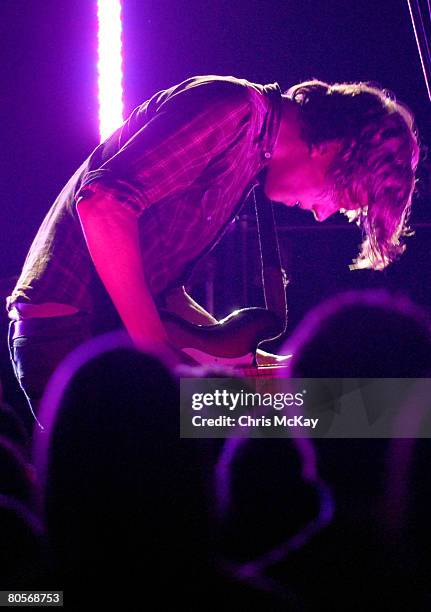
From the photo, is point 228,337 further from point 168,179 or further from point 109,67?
point 109,67

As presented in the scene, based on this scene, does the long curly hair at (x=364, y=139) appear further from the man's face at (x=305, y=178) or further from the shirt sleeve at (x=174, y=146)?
the shirt sleeve at (x=174, y=146)

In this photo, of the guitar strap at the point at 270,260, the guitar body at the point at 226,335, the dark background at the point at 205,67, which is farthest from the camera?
the dark background at the point at 205,67

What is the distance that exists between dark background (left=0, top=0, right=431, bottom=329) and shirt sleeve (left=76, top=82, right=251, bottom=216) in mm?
861

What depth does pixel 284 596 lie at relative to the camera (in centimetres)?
113

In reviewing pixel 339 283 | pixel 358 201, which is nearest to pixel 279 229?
pixel 339 283

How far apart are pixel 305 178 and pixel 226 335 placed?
1.44 feet

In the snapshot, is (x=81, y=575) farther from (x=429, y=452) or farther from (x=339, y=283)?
(x=339, y=283)

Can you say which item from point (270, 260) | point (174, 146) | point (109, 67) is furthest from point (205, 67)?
point (174, 146)

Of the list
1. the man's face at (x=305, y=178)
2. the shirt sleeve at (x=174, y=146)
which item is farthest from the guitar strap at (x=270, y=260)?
the shirt sleeve at (x=174, y=146)

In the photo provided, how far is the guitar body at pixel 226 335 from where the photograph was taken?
1.32 metres

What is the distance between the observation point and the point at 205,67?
2141 millimetres

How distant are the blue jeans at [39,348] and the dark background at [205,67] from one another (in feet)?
3.00

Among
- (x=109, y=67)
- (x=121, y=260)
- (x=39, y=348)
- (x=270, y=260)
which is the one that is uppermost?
(x=109, y=67)

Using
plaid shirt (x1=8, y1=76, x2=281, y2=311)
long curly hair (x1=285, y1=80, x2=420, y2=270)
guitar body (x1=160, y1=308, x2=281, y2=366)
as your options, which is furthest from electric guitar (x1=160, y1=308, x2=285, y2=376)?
long curly hair (x1=285, y1=80, x2=420, y2=270)
